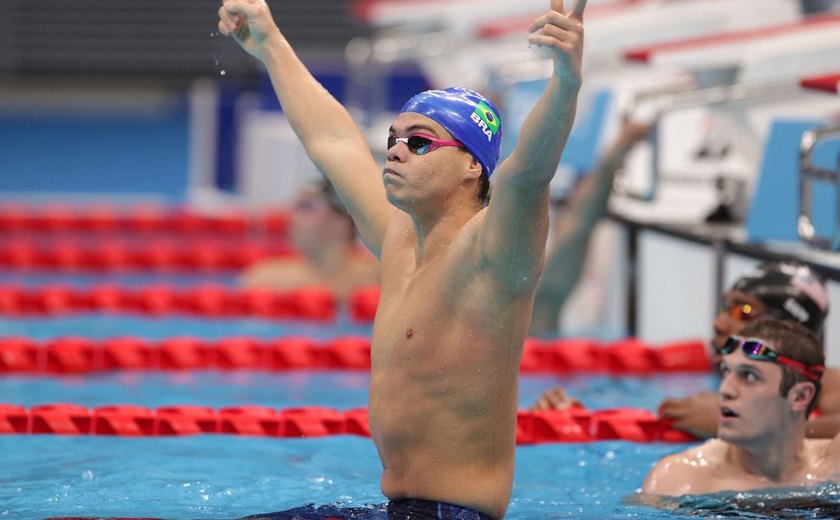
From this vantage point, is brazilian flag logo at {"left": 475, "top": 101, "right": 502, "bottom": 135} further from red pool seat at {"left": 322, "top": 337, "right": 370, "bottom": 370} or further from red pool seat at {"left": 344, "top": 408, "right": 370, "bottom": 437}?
red pool seat at {"left": 322, "top": 337, "right": 370, "bottom": 370}

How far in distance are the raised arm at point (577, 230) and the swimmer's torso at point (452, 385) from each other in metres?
3.05

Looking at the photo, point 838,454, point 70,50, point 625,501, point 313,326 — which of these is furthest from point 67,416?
point 70,50

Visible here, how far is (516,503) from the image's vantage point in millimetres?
3443

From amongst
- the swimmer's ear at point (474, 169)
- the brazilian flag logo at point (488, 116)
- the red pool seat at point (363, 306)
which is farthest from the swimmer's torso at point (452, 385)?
the red pool seat at point (363, 306)

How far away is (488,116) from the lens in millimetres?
2795

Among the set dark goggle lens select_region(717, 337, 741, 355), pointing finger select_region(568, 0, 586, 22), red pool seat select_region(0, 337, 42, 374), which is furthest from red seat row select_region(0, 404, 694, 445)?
pointing finger select_region(568, 0, 586, 22)

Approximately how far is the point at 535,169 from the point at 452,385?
1.64 ft

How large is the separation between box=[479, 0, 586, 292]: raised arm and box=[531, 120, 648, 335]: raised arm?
3.24 m

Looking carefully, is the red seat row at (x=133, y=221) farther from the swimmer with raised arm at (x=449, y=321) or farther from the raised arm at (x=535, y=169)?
the raised arm at (x=535, y=169)

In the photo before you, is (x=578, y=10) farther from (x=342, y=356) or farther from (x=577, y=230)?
(x=577, y=230)

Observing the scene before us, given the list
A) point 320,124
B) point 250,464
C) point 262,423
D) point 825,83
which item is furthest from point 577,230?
point 320,124

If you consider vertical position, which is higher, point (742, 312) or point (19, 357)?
point (742, 312)

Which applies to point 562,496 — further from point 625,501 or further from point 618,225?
point 618,225

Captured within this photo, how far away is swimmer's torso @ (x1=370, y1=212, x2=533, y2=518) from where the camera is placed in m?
2.65
